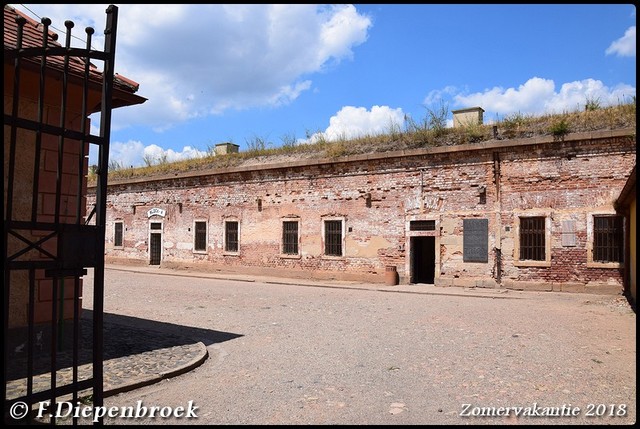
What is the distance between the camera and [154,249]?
85.6 ft

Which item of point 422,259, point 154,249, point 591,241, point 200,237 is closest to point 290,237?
point 200,237

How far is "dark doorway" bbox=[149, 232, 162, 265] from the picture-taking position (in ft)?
85.3

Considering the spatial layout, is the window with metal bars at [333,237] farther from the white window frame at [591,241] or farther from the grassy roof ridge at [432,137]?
the white window frame at [591,241]

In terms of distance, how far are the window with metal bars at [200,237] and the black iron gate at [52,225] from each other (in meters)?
14.7

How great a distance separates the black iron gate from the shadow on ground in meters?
0.02

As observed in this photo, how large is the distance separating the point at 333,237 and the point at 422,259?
4.29 metres

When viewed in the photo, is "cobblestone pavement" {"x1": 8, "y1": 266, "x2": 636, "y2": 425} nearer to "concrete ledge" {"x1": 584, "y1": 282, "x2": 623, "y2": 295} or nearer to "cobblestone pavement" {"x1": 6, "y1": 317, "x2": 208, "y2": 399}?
"cobblestone pavement" {"x1": 6, "y1": 317, "x2": 208, "y2": 399}

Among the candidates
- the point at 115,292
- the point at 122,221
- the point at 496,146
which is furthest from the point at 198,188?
the point at 496,146

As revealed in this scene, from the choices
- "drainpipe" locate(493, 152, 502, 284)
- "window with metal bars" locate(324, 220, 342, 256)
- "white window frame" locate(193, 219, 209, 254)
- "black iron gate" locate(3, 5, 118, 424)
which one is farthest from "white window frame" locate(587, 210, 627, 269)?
"white window frame" locate(193, 219, 209, 254)

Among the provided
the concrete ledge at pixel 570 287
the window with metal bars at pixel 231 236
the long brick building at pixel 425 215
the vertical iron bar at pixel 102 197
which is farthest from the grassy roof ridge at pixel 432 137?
the vertical iron bar at pixel 102 197

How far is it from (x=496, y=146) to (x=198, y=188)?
14354 mm

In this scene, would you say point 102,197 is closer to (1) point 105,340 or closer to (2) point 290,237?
(1) point 105,340

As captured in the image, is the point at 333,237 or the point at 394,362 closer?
the point at 394,362

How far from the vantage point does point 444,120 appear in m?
19.2
